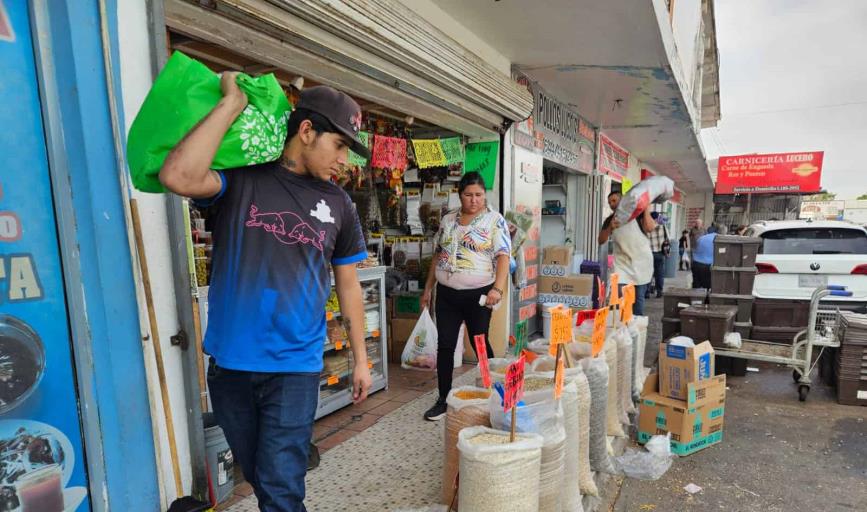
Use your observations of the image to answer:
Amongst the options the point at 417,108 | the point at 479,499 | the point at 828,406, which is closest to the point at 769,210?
the point at 828,406

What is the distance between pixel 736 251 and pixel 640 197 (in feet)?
4.80

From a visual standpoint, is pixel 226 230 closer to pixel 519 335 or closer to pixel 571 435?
pixel 571 435

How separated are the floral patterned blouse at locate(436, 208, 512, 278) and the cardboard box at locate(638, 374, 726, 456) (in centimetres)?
155

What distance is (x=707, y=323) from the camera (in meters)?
4.62

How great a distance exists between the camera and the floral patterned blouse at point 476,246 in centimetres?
333

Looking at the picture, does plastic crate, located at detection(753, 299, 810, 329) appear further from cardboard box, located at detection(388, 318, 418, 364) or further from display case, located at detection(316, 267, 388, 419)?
display case, located at detection(316, 267, 388, 419)

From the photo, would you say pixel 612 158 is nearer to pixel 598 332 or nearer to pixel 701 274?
pixel 701 274

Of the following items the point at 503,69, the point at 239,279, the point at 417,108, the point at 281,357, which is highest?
the point at 503,69

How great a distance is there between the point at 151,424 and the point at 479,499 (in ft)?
4.88

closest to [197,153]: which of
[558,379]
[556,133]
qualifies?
[558,379]

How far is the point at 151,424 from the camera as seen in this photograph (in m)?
2.07

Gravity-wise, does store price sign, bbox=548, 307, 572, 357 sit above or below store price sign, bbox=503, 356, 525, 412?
above

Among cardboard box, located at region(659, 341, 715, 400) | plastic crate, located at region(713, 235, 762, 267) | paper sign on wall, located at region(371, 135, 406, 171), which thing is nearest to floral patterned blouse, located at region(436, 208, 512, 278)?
paper sign on wall, located at region(371, 135, 406, 171)

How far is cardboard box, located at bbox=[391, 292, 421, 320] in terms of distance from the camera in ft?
16.4
